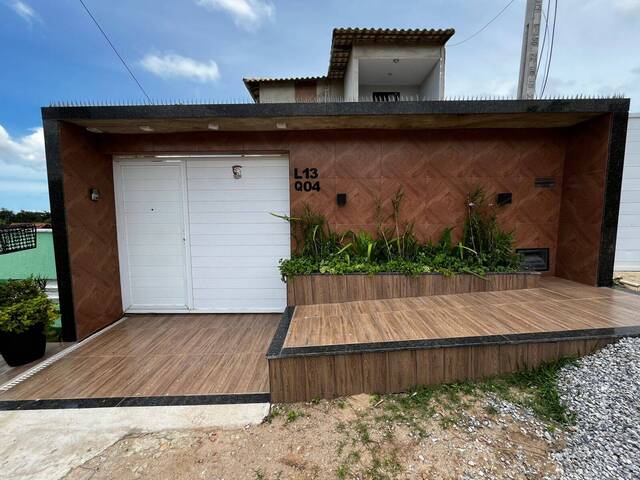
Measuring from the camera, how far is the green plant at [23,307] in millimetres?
2658

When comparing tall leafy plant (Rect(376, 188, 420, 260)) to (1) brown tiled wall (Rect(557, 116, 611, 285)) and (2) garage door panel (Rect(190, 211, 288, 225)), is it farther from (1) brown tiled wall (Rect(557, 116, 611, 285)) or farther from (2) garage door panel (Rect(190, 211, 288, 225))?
(1) brown tiled wall (Rect(557, 116, 611, 285))

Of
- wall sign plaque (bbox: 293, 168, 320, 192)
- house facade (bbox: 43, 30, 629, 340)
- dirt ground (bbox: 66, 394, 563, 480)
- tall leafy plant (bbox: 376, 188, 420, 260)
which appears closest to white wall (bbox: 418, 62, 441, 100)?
house facade (bbox: 43, 30, 629, 340)

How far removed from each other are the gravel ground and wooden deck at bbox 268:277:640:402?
14cm

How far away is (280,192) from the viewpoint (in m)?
3.96

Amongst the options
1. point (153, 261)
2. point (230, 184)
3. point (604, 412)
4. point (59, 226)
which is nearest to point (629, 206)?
point (604, 412)

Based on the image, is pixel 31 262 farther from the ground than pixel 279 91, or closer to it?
closer to it

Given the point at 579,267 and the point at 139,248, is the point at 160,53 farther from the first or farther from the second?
the point at 579,267

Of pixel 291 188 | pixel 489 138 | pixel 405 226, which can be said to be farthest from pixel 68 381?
pixel 489 138

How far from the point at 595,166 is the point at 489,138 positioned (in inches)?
52.1

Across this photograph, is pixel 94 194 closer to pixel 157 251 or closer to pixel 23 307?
pixel 157 251

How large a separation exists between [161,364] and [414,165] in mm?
3961

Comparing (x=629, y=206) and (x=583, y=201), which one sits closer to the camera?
(x=583, y=201)

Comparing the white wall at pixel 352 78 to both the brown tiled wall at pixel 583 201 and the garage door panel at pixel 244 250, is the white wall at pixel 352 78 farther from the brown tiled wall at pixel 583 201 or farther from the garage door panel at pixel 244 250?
the garage door panel at pixel 244 250

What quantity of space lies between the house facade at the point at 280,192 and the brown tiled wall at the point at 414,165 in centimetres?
1
